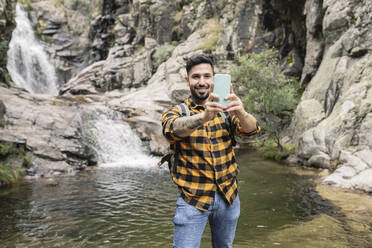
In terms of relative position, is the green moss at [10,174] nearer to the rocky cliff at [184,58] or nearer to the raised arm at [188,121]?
the rocky cliff at [184,58]

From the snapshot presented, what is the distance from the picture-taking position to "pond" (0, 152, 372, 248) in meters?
5.68

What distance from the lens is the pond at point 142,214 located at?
18.6 feet

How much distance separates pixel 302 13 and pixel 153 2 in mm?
21188

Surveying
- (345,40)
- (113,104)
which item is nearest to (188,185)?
(345,40)

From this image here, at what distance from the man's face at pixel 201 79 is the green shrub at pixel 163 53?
29.7 meters

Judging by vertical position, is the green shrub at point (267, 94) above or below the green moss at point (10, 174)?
above

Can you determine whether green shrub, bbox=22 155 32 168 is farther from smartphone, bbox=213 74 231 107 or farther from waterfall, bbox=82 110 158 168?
smartphone, bbox=213 74 231 107

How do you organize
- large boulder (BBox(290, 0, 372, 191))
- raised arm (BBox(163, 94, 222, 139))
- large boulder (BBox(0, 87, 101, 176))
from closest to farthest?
raised arm (BBox(163, 94, 222, 139)) < large boulder (BBox(290, 0, 372, 191)) < large boulder (BBox(0, 87, 101, 176))

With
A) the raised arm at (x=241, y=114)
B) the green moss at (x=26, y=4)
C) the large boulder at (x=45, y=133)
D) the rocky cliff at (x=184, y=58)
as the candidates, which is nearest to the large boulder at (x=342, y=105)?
the rocky cliff at (x=184, y=58)

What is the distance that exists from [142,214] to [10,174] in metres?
7.79

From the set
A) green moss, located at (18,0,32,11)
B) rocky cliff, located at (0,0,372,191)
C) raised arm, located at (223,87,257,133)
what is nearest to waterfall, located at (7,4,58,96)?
rocky cliff, located at (0,0,372,191)

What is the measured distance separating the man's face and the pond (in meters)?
4.01

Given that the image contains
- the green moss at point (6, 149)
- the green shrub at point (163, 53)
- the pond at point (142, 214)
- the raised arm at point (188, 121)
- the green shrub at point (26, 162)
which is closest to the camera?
the raised arm at point (188, 121)

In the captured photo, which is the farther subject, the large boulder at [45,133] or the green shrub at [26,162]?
the large boulder at [45,133]
